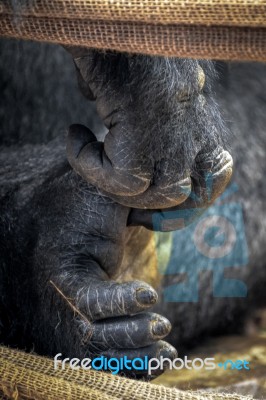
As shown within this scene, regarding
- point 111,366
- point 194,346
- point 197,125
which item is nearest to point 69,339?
point 111,366

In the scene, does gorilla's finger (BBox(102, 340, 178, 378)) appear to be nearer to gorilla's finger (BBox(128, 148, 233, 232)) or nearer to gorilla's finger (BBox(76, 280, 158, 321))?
gorilla's finger (BBox(76, 280, 158, 321))

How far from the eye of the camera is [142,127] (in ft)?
2.89

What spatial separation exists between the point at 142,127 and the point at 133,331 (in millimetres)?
212

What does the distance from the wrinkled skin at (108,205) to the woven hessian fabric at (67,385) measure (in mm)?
81

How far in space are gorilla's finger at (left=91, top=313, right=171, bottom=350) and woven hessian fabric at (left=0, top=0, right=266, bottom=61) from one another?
317mm

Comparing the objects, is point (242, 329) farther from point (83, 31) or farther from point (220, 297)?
point (83, 31)

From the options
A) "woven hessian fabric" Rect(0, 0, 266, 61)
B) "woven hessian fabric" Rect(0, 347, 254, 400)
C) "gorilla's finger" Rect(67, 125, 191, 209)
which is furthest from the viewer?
"gorilla's finger" Rect(67, 125, 191, 209)

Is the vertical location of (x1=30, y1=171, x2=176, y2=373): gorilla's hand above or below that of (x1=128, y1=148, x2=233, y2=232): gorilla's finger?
below

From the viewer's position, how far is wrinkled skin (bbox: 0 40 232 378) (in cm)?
87

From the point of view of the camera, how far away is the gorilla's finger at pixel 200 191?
0.94 m

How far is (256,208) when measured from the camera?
4.90ft

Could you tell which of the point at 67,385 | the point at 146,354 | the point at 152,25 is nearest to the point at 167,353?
the point at 146,354

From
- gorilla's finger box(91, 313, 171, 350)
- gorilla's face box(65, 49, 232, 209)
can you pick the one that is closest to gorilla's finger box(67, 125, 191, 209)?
gorilla's face box(65, 49, 232, 209)

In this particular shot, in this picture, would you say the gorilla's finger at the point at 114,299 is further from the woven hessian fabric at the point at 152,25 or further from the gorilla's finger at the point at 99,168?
the woven hessian fabric at the point at 152,25
